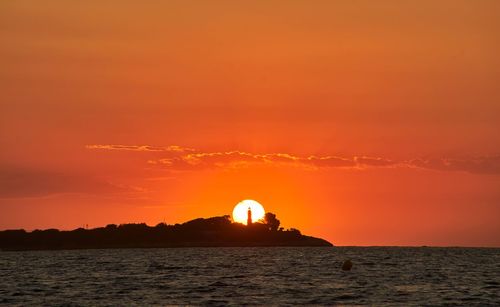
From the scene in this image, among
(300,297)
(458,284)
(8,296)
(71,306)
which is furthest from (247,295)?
(458,284)

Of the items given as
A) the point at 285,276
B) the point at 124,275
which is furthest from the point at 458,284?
the point at 124,275

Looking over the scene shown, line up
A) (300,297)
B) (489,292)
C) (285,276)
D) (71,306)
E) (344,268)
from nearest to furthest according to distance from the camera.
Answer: (71,306) → (300,297) → (489,292) → (285,276) → (344,268)

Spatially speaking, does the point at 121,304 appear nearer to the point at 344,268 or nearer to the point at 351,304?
the point at 351,304

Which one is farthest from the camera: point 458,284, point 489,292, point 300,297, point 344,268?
point 344,268

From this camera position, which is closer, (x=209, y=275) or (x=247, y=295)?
(x=247, y=295)

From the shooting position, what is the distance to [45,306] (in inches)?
2773

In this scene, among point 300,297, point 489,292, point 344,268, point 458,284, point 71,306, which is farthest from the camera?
point 344,268

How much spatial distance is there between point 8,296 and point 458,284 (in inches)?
2016

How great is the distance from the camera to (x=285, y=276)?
108 m

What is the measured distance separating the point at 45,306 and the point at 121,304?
6534 mm

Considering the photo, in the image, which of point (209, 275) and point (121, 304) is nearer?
point (121, 304)

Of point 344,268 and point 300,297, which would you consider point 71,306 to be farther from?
point 344,268

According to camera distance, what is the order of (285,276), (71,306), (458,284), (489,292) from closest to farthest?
1. (71,306)
2. (489,292)
3. (458,284)
4. (285,276)

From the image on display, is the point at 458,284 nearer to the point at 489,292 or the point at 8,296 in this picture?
the point at 489,292
